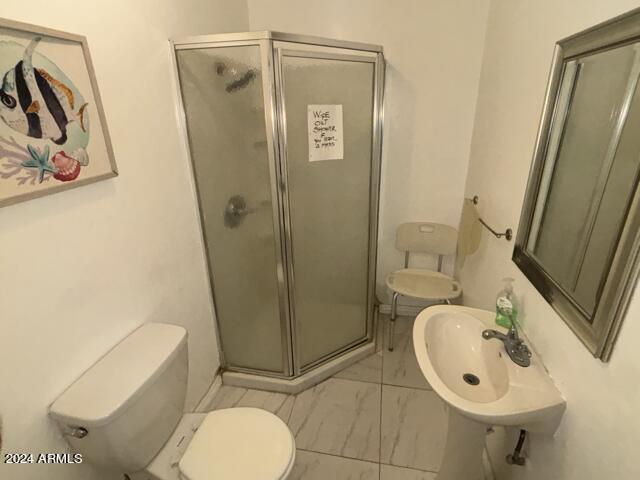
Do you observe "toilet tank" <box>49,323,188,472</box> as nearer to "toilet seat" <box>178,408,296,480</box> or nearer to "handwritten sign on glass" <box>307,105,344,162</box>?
"toilet seat" <box>178,408,296,480</box>

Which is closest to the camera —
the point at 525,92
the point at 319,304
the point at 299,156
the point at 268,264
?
the point at 525,92

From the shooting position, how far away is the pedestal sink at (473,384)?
90 centimetres

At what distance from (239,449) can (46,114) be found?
3.76ft

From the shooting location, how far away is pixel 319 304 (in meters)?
1.90

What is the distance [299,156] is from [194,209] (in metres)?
0.57

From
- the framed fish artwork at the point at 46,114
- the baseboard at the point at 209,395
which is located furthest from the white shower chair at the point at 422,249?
the framed fish artwork at the point at 46,114

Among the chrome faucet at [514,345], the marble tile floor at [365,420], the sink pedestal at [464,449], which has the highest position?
the chrome faucet at [514,345]

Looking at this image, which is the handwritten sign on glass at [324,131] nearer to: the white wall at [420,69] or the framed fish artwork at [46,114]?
the white wall at [420,69]

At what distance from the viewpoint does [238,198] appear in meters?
1.61

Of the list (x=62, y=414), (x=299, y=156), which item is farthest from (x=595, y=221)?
(x=62, y=414)

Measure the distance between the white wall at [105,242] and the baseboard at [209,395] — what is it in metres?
0.13

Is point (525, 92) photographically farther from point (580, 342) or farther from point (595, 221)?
point (580, 342)

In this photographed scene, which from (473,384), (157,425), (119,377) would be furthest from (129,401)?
(473,384)

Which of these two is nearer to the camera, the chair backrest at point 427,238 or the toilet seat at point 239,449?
the toilet seat at point 239,449
